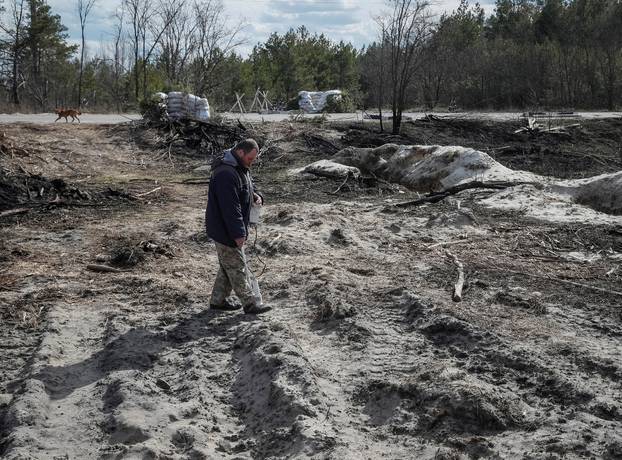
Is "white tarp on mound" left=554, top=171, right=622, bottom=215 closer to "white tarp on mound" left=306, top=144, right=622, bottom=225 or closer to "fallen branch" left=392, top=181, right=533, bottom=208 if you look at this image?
"white tarp on mound" left=306, top=144, right=622, bottom=225

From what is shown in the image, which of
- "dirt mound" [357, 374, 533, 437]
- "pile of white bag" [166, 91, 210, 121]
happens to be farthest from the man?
"pile of white bag" [166, 91, 210, 121]

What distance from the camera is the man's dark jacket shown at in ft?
21.1

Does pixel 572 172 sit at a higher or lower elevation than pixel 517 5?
lower

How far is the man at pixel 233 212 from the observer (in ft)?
21.1

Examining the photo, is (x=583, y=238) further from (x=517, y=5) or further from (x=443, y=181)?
(x=517, y=5)

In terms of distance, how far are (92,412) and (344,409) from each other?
1771mm

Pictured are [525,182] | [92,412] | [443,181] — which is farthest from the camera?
[443,181]

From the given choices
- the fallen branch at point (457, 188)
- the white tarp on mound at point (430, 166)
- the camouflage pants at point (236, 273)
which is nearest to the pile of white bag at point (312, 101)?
the white tarp on mound at point (430, 166)

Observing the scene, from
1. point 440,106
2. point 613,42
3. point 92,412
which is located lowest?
point 92,412

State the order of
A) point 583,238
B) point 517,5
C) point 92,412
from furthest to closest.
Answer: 1. point 517,5
2. point 583,238
3. point 92,412

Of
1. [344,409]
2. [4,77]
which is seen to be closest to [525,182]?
[344,409]

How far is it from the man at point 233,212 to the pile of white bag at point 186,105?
706 inches

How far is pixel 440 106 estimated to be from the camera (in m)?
44.1

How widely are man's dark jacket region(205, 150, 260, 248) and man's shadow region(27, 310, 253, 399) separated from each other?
0.80 m
